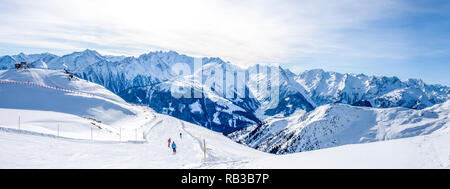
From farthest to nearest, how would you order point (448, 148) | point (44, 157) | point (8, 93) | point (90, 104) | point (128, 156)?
point (90, 104) < point (8, 93) < point (128, 156) < point (44, 157) < point (448, 148)

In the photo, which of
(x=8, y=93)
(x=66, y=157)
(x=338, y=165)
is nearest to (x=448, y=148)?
(x=338, y=165)

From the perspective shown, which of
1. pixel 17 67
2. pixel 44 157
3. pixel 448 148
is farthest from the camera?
pixel 17 67

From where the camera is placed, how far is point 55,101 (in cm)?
7806

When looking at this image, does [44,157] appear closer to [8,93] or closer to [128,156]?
[128,156]

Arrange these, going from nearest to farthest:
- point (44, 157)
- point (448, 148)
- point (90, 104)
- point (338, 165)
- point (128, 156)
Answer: point (338, 165) < point (448, 148) < point (44, 157) < point (128, 156) < point (90, 104)

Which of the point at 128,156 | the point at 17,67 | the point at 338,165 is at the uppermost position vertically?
the point at 17,67
